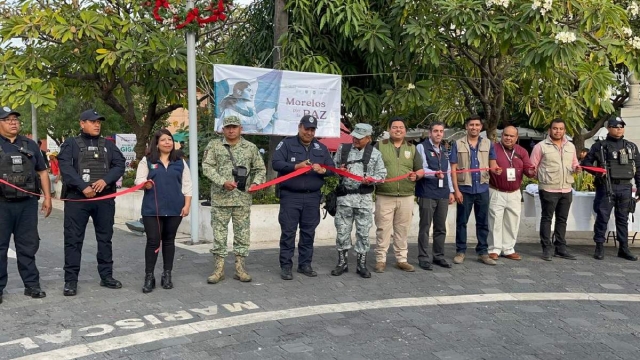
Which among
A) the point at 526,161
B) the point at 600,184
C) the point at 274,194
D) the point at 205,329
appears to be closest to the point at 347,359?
the point at 205,329

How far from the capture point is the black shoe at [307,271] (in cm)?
720

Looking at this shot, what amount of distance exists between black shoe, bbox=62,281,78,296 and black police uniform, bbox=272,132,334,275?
210cm

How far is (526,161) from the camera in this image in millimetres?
8242

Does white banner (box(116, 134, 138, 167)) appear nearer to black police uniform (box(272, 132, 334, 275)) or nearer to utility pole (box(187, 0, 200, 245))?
utility pole (box(187, 0, 200, 245))

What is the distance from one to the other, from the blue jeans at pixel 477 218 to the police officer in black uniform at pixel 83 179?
4077 millimetres

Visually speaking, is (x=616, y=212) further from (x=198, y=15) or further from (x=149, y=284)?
(x=198, y=15)

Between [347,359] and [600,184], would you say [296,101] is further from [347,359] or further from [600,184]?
[347,359]

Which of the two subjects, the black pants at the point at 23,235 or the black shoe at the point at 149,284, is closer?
the black pants at the point at 23,235

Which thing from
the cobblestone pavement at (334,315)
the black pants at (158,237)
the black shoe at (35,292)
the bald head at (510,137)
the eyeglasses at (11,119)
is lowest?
the cobblestone pavement at (334,315)

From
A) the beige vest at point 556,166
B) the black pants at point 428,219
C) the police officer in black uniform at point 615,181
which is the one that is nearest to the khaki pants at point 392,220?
the black pants at point 428,219

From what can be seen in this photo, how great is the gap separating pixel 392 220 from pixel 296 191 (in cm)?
123

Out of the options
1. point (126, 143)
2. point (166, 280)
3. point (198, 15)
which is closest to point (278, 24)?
point (198, 15)

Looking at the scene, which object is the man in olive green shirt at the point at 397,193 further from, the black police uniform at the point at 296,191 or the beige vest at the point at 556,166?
the beige vest at the point at 556,166

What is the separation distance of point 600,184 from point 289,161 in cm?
428
